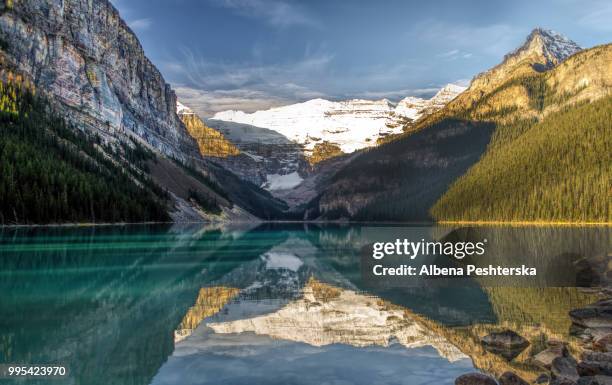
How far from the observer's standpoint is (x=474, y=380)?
1285 centimetres

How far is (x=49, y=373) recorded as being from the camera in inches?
529

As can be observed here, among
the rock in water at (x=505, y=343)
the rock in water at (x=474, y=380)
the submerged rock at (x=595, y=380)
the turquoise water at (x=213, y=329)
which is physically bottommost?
the turquoise water at (x=213, y=329)

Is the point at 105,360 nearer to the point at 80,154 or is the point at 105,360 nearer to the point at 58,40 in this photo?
the point at 80,154

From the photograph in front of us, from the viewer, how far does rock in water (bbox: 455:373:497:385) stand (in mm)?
12727

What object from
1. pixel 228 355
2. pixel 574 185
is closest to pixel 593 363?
pixel 228 355

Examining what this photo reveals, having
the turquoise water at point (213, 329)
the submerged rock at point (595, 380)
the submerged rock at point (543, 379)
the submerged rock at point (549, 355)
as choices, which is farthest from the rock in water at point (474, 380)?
the submerged rock at point (549, 355)

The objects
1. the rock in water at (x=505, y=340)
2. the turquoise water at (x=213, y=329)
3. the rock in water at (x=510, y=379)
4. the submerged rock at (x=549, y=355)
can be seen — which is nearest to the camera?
the rock in water at (x=510, y=379)

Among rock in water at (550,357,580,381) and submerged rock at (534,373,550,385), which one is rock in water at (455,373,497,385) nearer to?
submerged rock at (534,373,550,385)

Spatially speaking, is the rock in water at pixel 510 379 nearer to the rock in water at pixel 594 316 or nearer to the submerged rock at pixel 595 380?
the submerged rock at pixel 595 380

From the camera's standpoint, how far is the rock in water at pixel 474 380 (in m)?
12.7

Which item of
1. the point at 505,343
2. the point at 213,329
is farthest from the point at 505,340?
the point at 213,329

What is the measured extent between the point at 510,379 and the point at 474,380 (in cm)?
97

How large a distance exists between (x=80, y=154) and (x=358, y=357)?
146m

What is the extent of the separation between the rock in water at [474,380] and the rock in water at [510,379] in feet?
1.18
